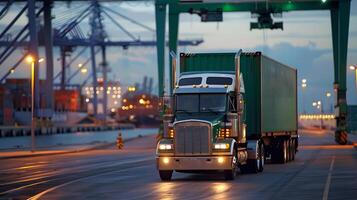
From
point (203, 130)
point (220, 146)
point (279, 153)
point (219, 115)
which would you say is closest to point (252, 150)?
point (219, 115)

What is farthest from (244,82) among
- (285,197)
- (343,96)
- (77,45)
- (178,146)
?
(77,45)

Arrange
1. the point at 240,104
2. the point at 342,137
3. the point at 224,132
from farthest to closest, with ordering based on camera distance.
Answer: the point at 342,137
the point at 240,104
the point at 224,132

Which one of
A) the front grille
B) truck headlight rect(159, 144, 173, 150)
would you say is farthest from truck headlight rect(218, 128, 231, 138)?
truck headlight rect(159, 144, 173, 150)

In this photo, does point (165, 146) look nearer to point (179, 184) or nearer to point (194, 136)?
point (194, 136)

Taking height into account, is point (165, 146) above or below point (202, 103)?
below

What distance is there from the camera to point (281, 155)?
3525cm

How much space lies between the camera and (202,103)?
25.8 meters

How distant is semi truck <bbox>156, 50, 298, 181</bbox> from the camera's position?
24812mm

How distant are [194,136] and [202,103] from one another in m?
1.43

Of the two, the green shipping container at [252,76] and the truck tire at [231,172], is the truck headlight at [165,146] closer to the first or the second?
the truck tire at [231,172]

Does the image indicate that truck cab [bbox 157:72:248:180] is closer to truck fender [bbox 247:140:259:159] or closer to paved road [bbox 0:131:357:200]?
paved road [bbox 0:131:357:200]

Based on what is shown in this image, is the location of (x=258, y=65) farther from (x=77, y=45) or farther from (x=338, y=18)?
(x=77, y=45)

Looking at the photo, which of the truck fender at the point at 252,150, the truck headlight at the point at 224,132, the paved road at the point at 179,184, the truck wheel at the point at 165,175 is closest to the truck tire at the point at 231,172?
the paved road at the point at 179,184

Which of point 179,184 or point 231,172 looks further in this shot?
point 231,172
